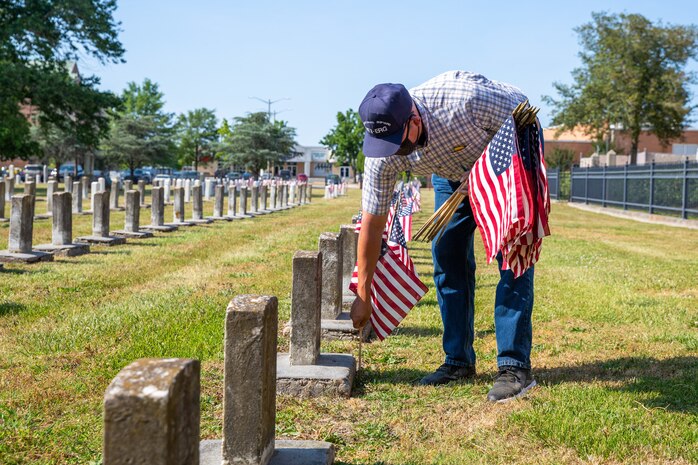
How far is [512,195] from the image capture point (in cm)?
430

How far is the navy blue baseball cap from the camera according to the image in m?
3.96

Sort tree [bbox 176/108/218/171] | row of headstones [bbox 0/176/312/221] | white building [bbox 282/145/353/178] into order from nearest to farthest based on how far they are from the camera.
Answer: row of headstones [bbox 0/176/312/221], tree [bbox 176/108/218/171], white building [bbox 282/145/353/178]

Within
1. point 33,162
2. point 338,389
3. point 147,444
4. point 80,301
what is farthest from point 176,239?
point 33,162

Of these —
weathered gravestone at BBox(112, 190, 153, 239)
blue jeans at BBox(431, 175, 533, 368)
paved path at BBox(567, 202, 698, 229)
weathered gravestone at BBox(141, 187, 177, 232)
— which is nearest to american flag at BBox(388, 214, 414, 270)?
blue jeans at BBox(431, 175, 533, 368)

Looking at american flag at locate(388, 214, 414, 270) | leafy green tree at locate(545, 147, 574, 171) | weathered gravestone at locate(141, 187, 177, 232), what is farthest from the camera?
leafy green tree at locate(545, 147, 574, 171)

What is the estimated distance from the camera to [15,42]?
116 ft

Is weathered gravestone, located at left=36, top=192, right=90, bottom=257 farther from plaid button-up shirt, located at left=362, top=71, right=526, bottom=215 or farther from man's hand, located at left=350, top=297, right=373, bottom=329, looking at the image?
plaid button-up shirt, located at left=362, top=71, right=526, bottom=215

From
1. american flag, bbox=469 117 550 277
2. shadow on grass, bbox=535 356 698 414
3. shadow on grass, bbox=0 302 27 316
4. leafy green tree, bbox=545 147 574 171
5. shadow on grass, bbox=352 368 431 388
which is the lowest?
shadow on grass, bbox=352 368 431 388

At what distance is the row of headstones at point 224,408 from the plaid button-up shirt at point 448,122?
3.98 ft

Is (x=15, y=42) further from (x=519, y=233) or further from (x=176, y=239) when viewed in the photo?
(x=519, y=233)

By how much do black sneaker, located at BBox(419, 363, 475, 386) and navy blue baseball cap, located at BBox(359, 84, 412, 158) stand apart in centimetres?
178

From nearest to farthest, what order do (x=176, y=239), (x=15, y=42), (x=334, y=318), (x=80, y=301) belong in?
Result: 1. (x=334, y=318)
2. (x=80, y=301)
3. (x=176, y=239)
4. (x=15, y=42)

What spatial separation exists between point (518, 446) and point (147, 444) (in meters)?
2.35

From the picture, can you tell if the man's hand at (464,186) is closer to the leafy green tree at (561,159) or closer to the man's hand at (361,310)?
the man's hand at (361,310)
